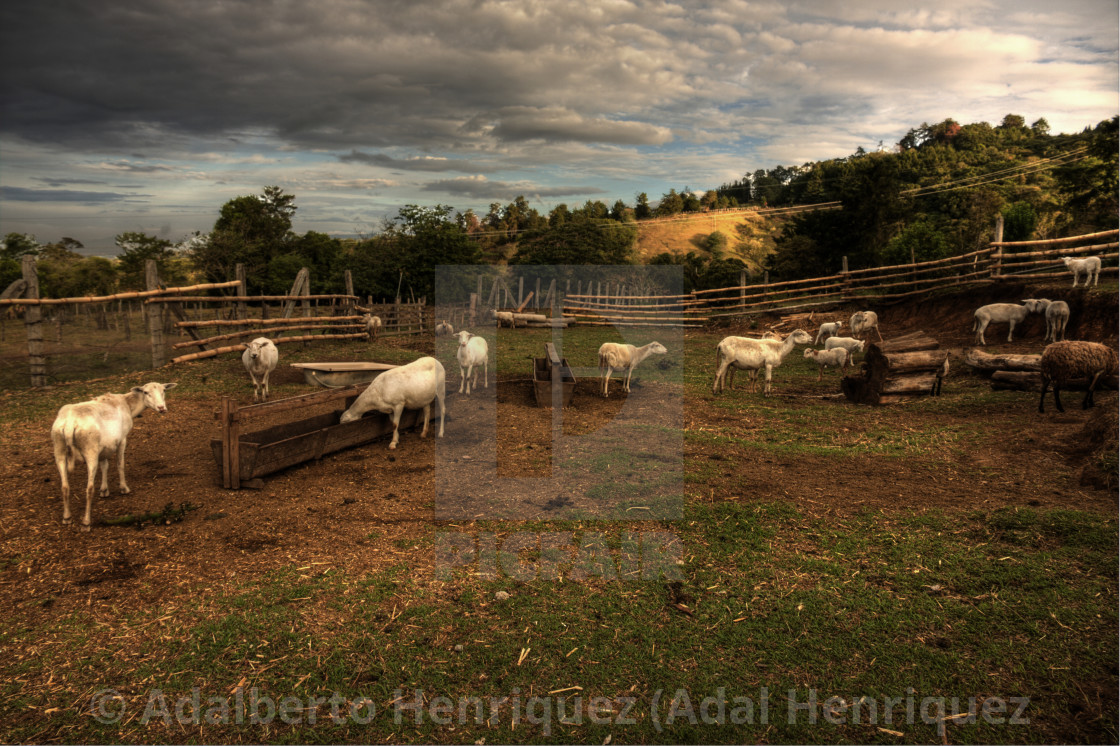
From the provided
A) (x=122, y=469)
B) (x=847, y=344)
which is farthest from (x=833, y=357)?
(x=122, y=469)

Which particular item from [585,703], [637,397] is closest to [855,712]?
[585,703]

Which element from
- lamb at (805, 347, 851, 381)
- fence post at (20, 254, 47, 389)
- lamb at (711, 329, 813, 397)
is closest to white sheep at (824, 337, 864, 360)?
lamb at (805, 347, 851, 381)

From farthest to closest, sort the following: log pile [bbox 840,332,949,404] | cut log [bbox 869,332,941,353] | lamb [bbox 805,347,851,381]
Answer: lamb [bbox 805,347,851,381], cut log [bbox 869,332,941,353], log pile [bbox 840,332,949,404]

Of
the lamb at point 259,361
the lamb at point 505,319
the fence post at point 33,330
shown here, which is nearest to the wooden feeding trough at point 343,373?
the lamb at point 259,361

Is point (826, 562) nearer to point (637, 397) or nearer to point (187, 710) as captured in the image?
point (187, 710)

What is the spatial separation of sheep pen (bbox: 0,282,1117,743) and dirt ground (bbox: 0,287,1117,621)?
31 mm

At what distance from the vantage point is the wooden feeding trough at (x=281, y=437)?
607 centimetres

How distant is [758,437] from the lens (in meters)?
8.69

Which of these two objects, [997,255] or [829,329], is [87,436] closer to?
[829,329]

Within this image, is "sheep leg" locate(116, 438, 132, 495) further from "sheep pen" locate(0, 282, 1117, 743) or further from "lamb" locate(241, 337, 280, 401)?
"lamb" locate(241, 337, 280, 401)

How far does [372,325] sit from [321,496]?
15.4m

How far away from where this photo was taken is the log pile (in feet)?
34.0

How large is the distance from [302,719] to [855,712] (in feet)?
10.6

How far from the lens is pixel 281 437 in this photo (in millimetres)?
7086
